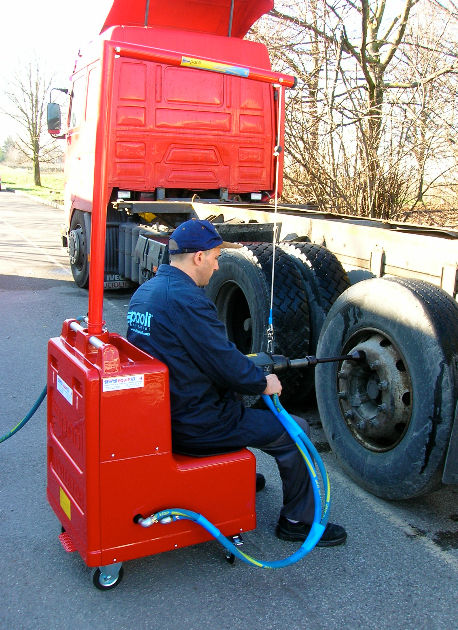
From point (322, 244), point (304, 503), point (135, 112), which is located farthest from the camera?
point (135, 112)

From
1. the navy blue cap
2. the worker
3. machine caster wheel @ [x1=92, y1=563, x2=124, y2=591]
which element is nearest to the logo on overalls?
the worker

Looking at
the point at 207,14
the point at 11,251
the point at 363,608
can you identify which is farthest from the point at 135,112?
the point at 11,251

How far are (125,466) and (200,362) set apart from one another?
1.75 feet

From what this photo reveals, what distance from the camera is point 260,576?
2.83 metres

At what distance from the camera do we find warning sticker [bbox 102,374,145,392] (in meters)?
2.46

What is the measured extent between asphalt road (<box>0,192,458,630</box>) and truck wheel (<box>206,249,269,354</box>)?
990 millimetres

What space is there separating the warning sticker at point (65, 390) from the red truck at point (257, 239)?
643mm

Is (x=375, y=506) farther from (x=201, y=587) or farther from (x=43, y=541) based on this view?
(x=43, y=541)

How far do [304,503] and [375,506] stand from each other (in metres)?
Answer: 0.59

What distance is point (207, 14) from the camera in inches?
290

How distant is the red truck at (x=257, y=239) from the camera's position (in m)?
2.99

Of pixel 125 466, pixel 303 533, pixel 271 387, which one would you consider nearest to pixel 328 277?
pixel 271 387

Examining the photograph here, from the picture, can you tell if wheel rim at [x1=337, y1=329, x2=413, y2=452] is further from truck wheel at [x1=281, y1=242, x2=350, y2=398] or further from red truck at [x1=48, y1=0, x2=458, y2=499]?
truck wheel at [x1=281, y1=242, x2=350, y2=398]

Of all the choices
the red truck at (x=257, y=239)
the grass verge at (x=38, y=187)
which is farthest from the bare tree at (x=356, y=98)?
the grass verge at (x=38, y=187)
